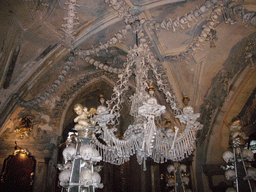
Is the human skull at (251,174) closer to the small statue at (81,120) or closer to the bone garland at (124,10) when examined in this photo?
the small statue at (81,120)

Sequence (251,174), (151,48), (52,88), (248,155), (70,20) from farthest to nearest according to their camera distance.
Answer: (151,48), (52,88), (70,20), (248,155), (251,174)

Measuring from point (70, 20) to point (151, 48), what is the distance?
2129 millimetres

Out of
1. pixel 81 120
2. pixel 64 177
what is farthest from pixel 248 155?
pixel 64 177

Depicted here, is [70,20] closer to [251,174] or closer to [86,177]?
[86,177]

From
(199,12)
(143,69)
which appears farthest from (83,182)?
(199,12)

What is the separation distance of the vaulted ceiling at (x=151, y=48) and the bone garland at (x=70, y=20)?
0.09 m

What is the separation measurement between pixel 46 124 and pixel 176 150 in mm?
4411

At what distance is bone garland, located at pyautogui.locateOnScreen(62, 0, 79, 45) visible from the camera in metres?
3.42

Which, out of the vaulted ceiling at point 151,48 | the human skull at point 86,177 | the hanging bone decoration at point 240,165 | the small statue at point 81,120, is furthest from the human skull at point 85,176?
the vaulted ceiling at point 151,48

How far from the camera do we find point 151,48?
5.05 m

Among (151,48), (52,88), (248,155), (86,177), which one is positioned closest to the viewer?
(86,177)

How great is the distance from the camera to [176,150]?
3.06 m

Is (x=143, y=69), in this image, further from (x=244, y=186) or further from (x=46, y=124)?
(x=46, y=124)

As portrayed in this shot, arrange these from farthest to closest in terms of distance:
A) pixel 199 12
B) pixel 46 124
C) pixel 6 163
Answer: pixel 46 124
pixel 6 163
pixel 199 12
